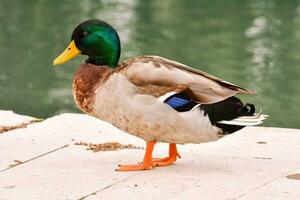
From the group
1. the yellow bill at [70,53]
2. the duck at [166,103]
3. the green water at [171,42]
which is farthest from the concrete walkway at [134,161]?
the green water at [171,42]

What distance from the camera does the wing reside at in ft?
18.0

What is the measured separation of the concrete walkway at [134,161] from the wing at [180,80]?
1.55 ft

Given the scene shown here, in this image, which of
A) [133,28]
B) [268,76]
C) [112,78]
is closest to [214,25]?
[133,28]

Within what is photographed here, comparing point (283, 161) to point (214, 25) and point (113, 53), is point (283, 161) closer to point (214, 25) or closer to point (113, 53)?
point (113, 53)

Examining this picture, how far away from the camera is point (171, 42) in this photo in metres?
12.2

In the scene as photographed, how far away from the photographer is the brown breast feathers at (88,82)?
561 centimetres

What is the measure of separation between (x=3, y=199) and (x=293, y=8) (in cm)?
1040

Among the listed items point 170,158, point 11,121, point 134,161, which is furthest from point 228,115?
point 11,121

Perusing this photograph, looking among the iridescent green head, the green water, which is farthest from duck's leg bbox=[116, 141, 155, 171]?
the green water

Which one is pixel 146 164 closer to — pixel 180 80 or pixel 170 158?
pixel 170 158

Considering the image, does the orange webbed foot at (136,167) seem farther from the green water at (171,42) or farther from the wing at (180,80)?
the green water at (171,42)

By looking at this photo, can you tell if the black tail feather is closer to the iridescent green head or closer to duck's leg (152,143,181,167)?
duck's leg (152,143,181,167)

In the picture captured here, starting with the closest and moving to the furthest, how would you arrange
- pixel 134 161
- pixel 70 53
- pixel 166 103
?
pixel 166 103, pixel 70 53, pixel 134 161

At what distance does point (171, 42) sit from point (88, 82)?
6.58m
